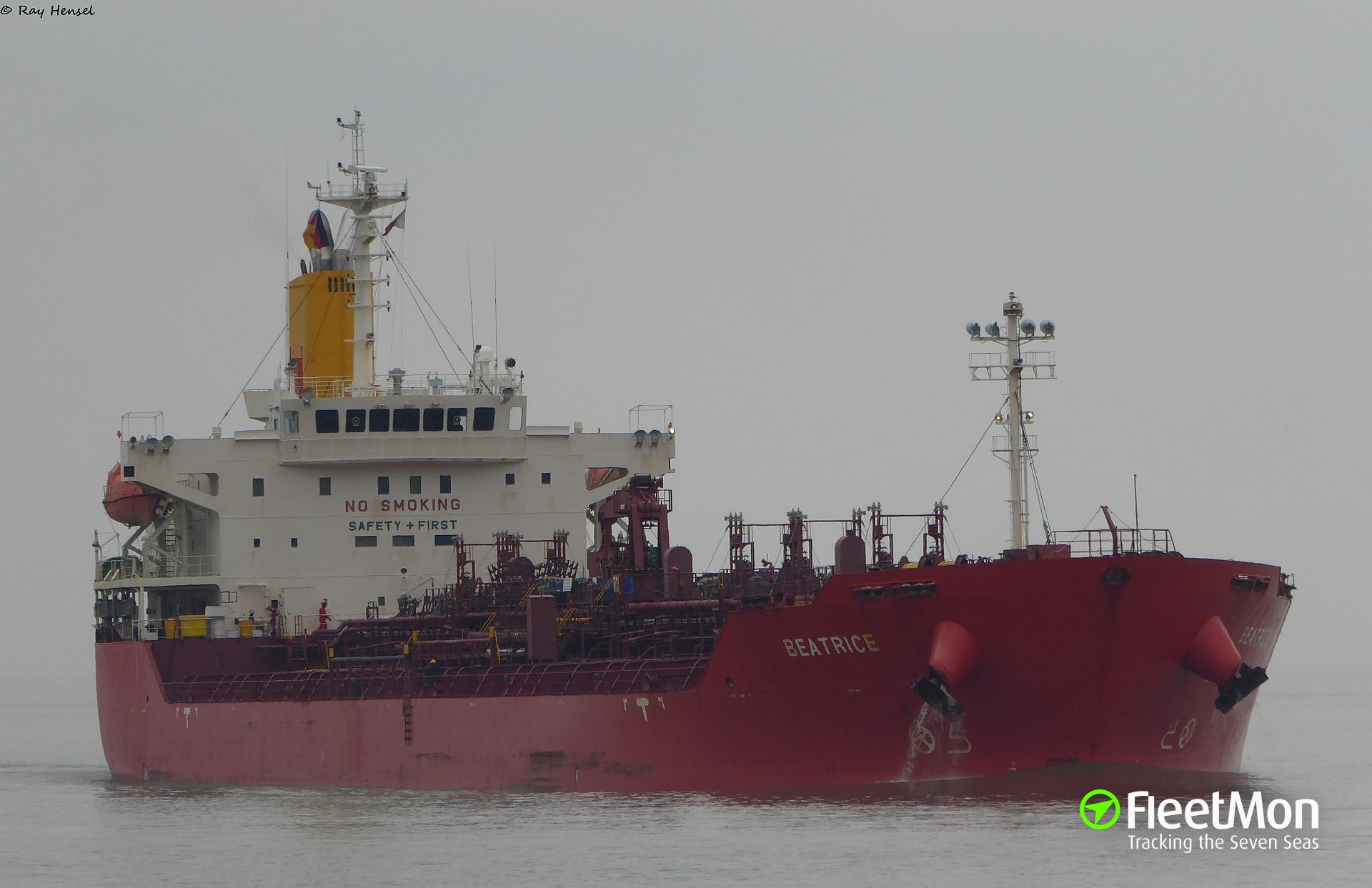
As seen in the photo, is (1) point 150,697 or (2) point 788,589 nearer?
(2) point 788,589

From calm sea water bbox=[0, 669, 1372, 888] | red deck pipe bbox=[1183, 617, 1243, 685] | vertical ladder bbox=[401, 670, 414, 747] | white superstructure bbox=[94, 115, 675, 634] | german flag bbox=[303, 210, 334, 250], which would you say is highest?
german flag bbox=[303, 210, 334, 250]

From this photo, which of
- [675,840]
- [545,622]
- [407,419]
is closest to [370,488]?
[407,419]

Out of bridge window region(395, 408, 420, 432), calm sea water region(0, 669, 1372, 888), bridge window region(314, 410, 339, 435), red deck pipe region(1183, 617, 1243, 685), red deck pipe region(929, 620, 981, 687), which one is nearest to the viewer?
calm sea water region(0, 669, 1372, 888)

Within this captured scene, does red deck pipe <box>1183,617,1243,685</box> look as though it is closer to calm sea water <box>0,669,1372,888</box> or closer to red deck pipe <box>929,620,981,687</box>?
calm sea water <box>0,669,1372,888</box>

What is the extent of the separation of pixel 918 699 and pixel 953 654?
1.20 meters

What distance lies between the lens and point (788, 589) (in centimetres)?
3275

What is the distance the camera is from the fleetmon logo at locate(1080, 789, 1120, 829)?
1110 inches

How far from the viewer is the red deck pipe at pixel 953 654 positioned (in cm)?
2920

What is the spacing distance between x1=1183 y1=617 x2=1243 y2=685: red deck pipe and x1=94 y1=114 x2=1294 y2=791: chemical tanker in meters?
0.04

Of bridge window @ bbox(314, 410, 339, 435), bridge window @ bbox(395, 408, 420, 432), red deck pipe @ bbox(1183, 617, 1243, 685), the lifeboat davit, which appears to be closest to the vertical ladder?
bridge window @ bbox(395, 408, 420, 432)

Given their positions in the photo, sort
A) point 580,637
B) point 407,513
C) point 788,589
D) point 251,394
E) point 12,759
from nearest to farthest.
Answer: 1. point 788,589
2. point 580,637
3. point 407,513
4. point 251,394
5. point 12,759

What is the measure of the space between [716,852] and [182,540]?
67.3ft

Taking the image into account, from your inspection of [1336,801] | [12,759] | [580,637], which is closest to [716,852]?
[580,637]

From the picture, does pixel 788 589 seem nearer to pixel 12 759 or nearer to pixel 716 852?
pixel 716 852
